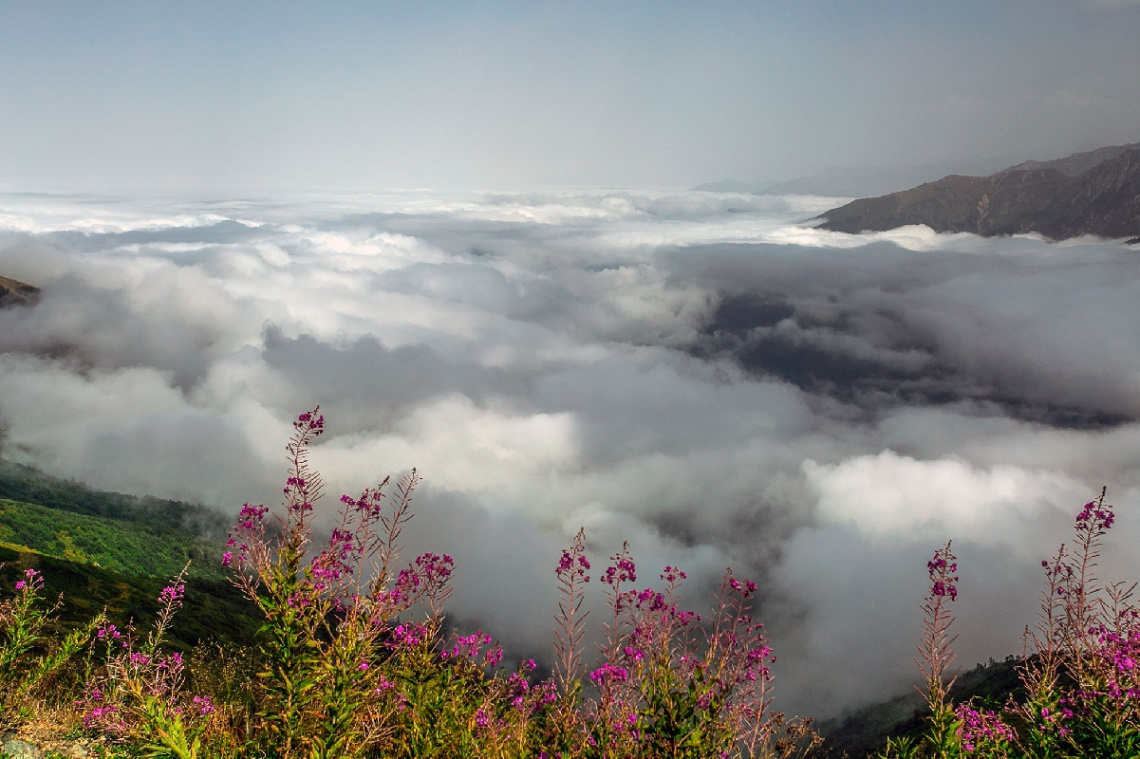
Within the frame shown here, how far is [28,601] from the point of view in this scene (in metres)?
8.97

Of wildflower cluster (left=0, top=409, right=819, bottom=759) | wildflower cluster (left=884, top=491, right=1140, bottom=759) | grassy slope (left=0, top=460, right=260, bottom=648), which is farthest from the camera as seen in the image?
grassy slope (left=0, top=460, right=260, bottom=648)

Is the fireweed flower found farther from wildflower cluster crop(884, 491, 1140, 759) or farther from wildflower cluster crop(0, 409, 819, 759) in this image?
wildflower cluster crop(0, 409, 819, 759)

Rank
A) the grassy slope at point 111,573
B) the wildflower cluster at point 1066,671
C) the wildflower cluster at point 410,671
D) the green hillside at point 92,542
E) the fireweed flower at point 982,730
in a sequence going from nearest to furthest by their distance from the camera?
1. the wildflower cluster at point 410,671
2. the wildflower cluster at point 1066,671
3. the fireweed flower at point 982,730
4. the grassy slope at point 111,573
5. the green hillside at point 92,542

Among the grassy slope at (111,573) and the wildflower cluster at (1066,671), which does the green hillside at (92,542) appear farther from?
the wildflower cluster at (1066,671)

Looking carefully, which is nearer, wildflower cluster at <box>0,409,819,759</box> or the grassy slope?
wildflower cluster at <box>0,409,819,759</box>

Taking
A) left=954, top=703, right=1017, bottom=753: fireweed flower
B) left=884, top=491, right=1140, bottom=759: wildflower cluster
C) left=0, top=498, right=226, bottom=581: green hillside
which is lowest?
left=0, top=498, right=226, bottom=581: green hillside

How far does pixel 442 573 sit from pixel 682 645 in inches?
137

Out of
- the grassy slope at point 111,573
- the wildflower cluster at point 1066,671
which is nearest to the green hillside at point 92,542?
the grassy slope at point 111,573

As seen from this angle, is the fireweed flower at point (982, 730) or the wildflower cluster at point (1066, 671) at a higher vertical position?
the wildflower cluster at point (1066, 671)

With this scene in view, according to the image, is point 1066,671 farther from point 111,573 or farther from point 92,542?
point 92,542

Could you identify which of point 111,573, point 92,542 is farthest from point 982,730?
point 92,542

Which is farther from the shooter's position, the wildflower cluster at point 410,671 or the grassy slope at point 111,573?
the grassy slope at point 111,573

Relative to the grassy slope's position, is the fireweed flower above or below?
above

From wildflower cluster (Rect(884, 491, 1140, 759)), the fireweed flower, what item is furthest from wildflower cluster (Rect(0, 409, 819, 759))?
the fireweed flower
